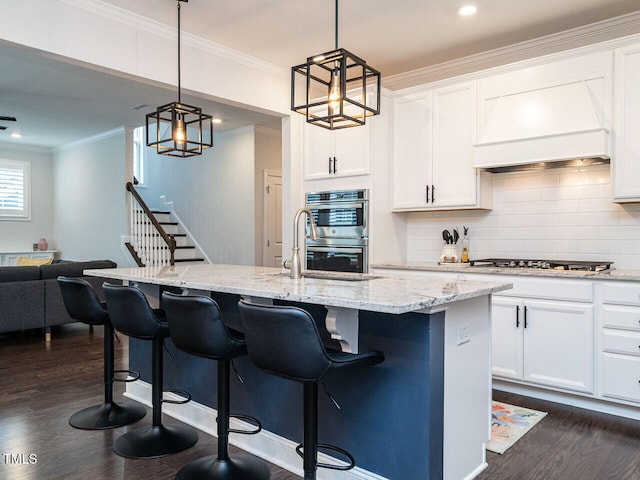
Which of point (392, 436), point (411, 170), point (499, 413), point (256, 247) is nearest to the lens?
point (392, 436)

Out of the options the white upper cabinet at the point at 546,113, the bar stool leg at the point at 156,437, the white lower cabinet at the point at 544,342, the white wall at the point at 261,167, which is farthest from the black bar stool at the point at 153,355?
the white wall at the point at 261,167

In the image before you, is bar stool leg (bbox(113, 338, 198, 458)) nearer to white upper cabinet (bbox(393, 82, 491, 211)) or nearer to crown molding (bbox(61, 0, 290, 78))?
crown molding (bbox(61, 0, 290, 78))

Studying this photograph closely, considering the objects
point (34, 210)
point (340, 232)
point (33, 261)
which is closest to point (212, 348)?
point (340, 232)

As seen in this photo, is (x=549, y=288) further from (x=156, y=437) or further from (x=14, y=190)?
(x=14, y=190)

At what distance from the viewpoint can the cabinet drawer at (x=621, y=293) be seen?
2.97 m

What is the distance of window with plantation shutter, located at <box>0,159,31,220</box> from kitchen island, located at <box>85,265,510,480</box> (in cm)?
779

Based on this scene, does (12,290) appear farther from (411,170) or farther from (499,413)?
(499,413)

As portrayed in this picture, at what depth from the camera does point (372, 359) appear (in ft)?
6.30

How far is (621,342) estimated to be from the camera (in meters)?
3.03

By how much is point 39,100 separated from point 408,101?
15.2 feet

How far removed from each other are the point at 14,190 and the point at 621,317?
9.51 m

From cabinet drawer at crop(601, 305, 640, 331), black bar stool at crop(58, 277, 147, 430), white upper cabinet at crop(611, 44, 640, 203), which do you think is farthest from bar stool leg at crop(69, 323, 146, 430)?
white upper cabinet at crop(611, 44, 640, 203)

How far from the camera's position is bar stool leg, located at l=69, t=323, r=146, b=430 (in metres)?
2.91

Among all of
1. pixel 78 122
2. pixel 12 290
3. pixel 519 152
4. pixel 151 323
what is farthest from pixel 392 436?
pixel 78 122
